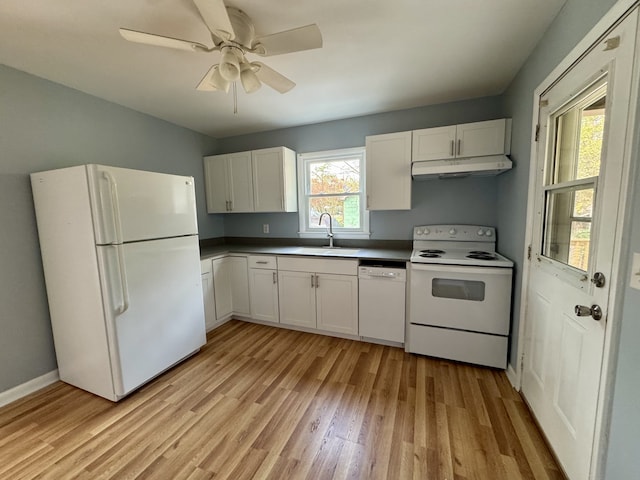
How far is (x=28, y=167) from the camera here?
2.00m

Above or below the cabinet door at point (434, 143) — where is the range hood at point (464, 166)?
below

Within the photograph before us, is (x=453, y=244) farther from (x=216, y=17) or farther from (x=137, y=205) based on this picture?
(x=137, y=205)

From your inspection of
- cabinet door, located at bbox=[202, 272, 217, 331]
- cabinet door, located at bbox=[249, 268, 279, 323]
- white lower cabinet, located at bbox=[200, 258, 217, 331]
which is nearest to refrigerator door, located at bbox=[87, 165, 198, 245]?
white lower cabinet, located at bbox=[200, 258, 217, 331]

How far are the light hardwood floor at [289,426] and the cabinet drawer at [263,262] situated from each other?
1.03 meters

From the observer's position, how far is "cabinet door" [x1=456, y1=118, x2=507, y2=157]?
231 centimetres

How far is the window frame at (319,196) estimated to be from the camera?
3.19 meters

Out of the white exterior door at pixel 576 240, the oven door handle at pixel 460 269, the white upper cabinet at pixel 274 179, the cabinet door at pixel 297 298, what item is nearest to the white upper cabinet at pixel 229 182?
the white upper cabinet at pixel 274 179

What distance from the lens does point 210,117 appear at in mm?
3020

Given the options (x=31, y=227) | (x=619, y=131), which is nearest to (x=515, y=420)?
(x=619, y=131)

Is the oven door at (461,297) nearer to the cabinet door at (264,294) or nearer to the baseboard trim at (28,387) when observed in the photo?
the cabinet door at (264,294)

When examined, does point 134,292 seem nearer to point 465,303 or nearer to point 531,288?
point 465,303

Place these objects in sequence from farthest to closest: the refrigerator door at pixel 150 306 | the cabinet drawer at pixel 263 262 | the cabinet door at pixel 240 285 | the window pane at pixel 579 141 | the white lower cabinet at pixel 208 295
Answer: the cabinet door at pixel 240 285 → the cabinet drawer at pixel 263 262 → the white lower cabinet at pixel 208 295 → the refrigerator door at pixel 150 306 → the window pane at pixel 579 141

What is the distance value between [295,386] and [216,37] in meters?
2.36

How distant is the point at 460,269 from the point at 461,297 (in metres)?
0.26
